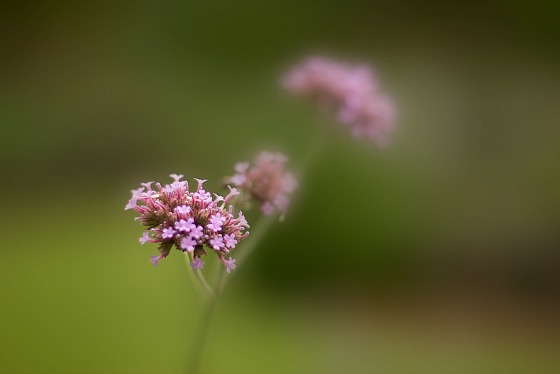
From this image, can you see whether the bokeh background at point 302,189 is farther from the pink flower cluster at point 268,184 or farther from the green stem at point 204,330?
the green stem at point 204,330

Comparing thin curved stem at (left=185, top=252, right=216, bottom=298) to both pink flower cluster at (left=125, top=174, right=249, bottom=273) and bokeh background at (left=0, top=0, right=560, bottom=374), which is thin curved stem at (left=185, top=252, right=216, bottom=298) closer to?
pink flower cluster at (left=125, top=174, right=249, bottom=273)

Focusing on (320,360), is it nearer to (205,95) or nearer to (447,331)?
(447,331)

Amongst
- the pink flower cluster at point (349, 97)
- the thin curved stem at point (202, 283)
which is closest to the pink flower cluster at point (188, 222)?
the thin curved stem at point (202, 283)

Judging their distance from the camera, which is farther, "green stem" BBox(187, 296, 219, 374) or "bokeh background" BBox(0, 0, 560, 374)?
"bokeh background" BBox(0, 0, 560, 374)

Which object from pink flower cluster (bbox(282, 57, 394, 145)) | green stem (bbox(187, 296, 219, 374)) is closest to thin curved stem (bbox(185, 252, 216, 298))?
green stem (bbox(187, 296, 219, 374))

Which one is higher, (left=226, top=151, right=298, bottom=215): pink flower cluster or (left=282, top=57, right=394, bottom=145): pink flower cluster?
(left=282, top=57, right=394, bottom=145): pink flower cluster

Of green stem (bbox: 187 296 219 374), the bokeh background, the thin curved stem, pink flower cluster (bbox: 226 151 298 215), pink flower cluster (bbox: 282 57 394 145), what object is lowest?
green stem (bbox: 187 296 219 374)
